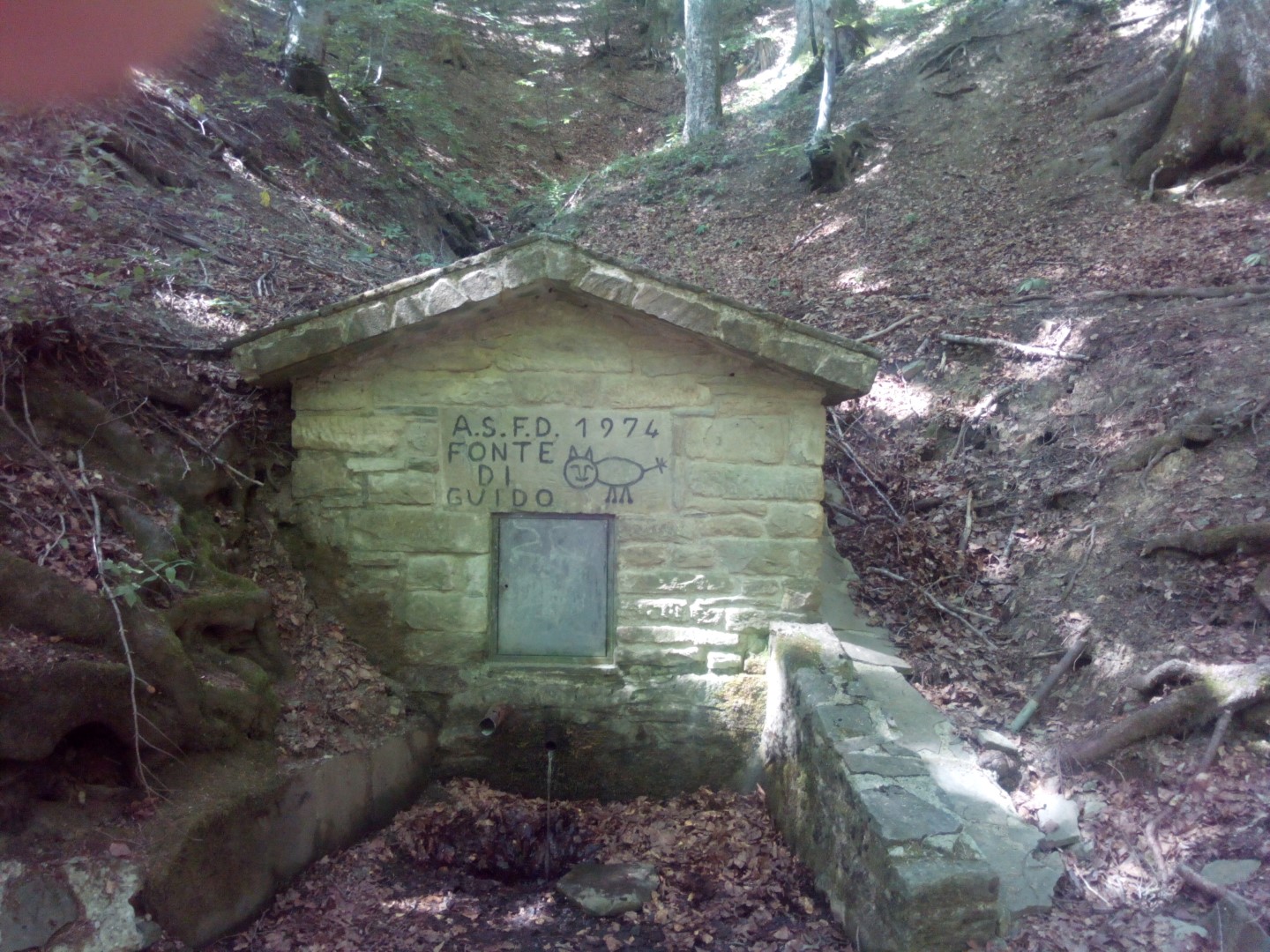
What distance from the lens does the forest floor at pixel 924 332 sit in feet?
14.5

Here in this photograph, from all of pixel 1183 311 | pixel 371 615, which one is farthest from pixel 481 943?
pixel 1183 311

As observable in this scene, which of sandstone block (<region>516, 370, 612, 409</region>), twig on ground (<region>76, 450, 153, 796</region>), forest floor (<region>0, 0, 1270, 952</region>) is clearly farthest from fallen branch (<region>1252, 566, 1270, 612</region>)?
twig on ground (<region>76, 450, 153, 796</region>)

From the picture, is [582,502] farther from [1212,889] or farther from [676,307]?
[1212,889]

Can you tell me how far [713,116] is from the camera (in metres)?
16.4

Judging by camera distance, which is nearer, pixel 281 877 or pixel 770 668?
pixel 281 877

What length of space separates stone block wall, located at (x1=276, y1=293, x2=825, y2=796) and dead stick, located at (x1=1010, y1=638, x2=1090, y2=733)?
1522 mm

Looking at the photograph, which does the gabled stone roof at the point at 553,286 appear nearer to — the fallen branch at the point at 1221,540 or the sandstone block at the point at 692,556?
the sandstone block at the point at 692,556

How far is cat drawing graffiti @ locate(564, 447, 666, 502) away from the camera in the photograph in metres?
5.44

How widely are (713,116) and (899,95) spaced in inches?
129

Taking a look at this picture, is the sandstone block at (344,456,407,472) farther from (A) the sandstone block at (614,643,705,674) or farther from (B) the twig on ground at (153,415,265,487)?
(A) the sandstone block at (614,643,705,674)

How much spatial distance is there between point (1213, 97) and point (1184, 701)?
7.62m

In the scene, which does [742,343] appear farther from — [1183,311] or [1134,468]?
[1183,311]

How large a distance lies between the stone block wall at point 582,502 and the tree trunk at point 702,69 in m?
12.2

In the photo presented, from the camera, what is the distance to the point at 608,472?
545 cm
